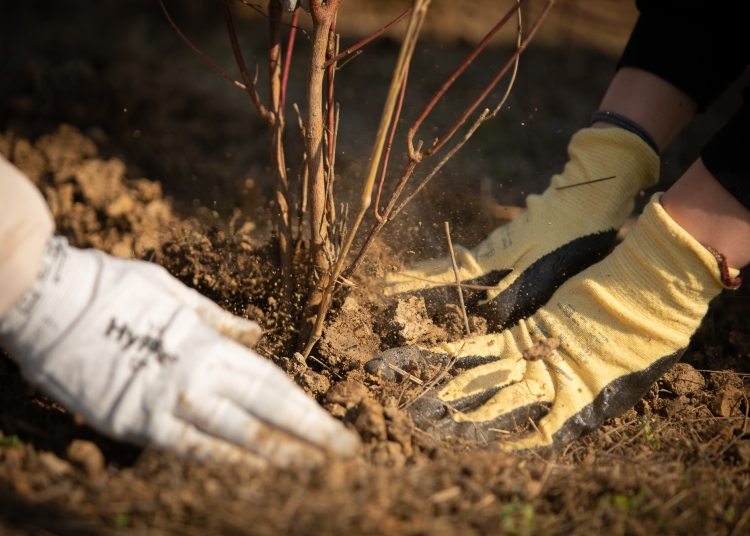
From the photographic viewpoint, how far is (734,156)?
1.49m

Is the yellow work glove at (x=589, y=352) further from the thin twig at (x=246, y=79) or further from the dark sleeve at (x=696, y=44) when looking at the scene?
the thin twig at (x=246, y=79)

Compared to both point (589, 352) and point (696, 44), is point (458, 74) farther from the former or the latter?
point (696, 44)

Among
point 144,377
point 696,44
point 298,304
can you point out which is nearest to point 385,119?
point 144,377

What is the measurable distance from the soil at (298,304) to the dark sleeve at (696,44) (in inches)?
33.4

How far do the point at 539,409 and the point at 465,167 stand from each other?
5.01 ft

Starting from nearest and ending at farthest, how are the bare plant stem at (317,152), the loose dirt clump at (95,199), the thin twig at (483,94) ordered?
the thin twig at (483,94) < the bare plant stem at (317,152) < the loose dirt clump at (95,199)

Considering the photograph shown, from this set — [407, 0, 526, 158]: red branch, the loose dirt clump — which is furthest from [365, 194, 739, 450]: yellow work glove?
the loose dirt clump

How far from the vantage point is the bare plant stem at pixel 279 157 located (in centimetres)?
150

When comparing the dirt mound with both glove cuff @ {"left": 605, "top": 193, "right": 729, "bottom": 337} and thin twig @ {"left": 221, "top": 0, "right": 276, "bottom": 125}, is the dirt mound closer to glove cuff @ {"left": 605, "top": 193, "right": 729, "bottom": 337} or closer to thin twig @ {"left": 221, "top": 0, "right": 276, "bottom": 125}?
glove cuff @ {"left": 605, "top": 193, "right": 729, "bottom": 337}

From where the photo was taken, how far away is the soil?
3.37 feet

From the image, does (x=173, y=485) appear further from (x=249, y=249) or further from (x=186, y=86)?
(x=186, y=86)

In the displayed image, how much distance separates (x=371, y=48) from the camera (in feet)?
12.3

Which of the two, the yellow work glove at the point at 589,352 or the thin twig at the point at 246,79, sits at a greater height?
the thin twig at the point at 246,79

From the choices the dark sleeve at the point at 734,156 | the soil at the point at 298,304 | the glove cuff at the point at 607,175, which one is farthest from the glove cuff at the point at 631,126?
the soil at the point at 298,304
